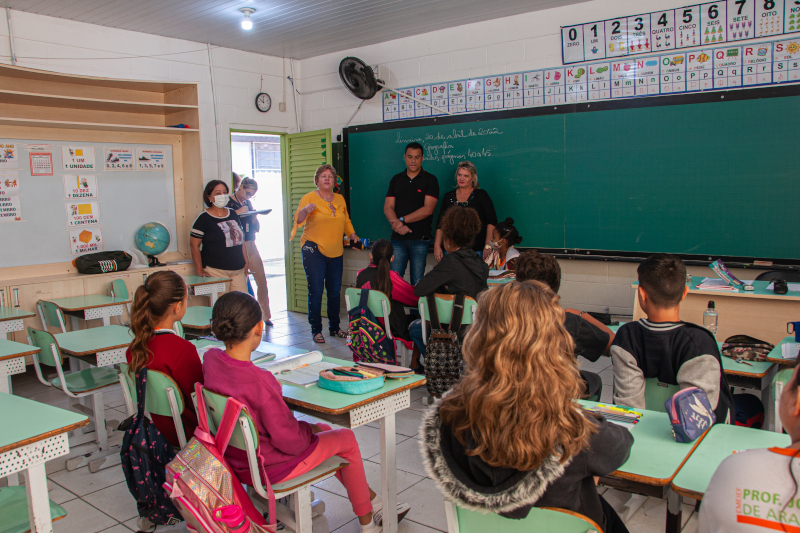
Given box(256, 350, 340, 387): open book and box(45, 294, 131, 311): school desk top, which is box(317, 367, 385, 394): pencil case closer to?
box(256, 350, 340, 387): open book

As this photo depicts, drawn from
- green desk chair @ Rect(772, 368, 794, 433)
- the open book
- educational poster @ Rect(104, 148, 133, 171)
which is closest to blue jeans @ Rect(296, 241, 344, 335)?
educational poster @ Rect(104, 148, 133, 171)

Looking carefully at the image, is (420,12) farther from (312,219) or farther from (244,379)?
(244,379)

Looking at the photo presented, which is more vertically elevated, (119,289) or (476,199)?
(476,199)

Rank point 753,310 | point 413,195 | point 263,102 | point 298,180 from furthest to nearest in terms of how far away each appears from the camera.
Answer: point 298,180
point 263,102
point 413,195
point 753,310

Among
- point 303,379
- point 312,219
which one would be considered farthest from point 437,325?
point 312,219

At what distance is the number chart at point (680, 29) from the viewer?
157 inches

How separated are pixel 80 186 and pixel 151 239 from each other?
2.41 feet

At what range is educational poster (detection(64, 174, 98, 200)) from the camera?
16.3 ft

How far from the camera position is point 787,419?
0.98 metres

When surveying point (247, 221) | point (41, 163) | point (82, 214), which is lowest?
point (247, 221)

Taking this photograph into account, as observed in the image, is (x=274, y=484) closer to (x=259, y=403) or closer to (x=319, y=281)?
(x=259, y=403)

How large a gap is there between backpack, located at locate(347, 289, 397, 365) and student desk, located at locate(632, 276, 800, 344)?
6.26ft

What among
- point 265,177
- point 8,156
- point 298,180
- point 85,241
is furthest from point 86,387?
point 265,177

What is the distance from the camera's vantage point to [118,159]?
5.30 m
